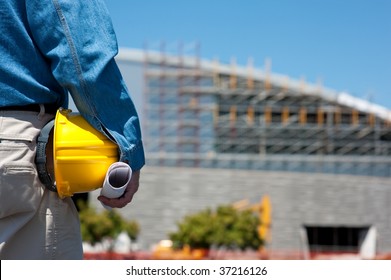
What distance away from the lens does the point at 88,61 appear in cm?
194

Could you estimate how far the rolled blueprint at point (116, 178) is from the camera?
1.95 m

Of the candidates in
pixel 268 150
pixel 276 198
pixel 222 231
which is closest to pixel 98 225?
pixel 222 231

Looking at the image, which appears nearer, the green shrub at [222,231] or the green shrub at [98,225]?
the green shrub at [98,225]

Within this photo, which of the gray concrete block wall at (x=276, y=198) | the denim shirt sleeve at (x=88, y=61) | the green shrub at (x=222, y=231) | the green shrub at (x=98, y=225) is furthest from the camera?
the gray concrete block wall at (x=276, y=198)

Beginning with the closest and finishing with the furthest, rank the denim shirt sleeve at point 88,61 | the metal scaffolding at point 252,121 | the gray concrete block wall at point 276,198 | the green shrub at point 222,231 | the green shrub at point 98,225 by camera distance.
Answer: the denim shirt sleeve at point 88,61 → the green shrub at point 98,225 → the green shrub at point 222,231 → the gray concrete block wall at point 276,198 → the metal scaffolding at point 252,121

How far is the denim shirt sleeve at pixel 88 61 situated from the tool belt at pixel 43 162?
0.36ft

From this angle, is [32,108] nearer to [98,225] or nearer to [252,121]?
[98,225]

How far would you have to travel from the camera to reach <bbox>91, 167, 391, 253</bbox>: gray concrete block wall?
41438 mm

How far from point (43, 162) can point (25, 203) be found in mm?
112

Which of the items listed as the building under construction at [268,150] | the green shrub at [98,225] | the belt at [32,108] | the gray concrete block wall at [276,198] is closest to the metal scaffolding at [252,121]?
the building under construction at [268,150]

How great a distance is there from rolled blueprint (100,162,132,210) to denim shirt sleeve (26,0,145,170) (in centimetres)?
4

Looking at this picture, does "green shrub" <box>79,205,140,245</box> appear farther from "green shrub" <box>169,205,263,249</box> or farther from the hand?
the hand

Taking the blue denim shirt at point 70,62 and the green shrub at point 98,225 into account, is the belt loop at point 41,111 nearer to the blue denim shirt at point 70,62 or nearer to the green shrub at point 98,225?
the blue denim shirt at point 70,62
